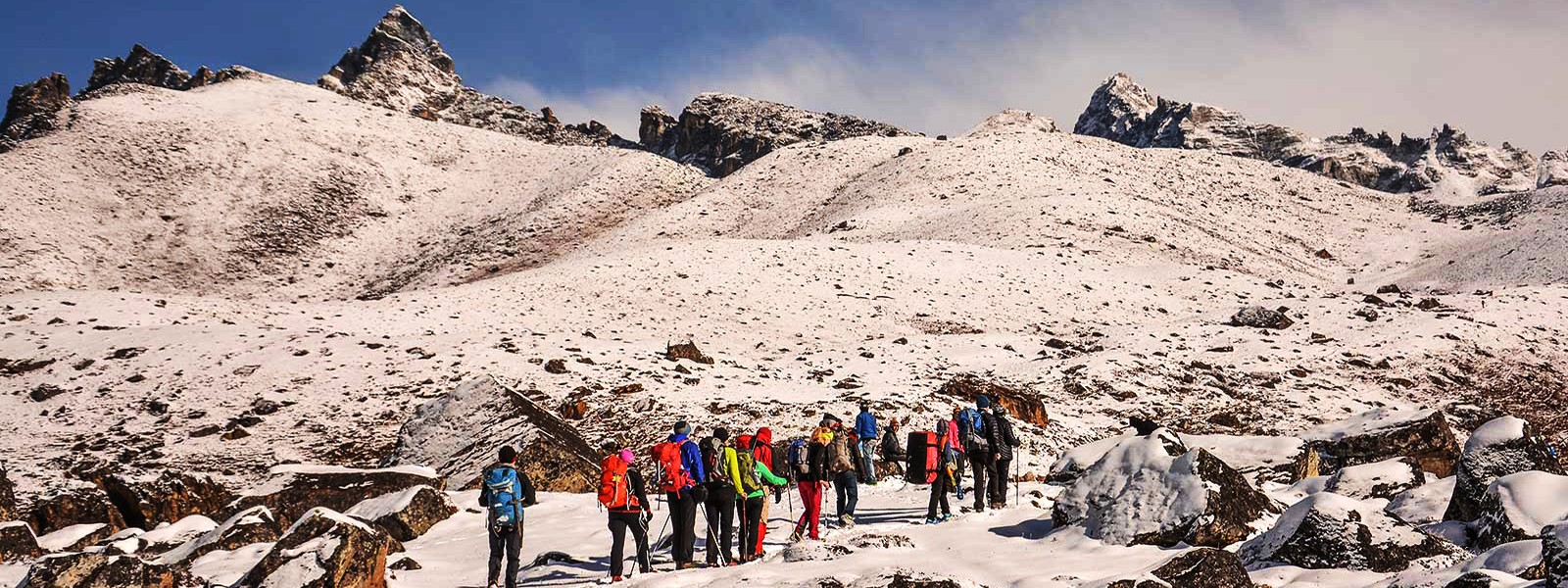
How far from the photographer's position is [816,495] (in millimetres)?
14188

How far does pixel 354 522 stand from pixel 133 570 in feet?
8.05

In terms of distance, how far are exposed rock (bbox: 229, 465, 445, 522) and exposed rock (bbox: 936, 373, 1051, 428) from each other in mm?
12841

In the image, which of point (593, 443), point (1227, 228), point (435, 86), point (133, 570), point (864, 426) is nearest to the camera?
point (133, 570)

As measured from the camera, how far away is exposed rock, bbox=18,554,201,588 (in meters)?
10.9

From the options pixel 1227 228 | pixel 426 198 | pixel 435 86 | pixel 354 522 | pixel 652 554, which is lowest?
pixel 652 554

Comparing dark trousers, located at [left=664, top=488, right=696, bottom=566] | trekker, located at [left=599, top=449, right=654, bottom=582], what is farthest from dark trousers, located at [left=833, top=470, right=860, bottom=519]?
trekker, located at [left=599, top=449, right=654, bottom=582]

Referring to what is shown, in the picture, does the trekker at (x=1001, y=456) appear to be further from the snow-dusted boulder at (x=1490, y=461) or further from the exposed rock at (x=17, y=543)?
the exposed rock at (x=17, y=543)

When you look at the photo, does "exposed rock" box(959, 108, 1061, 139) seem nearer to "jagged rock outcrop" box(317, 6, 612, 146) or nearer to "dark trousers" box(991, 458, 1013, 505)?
"jagged rock outcrop" box(317, 6, 612, 146)

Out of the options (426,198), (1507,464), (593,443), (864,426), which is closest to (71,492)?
(593,443)

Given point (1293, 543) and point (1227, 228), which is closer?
point (1293, 543)

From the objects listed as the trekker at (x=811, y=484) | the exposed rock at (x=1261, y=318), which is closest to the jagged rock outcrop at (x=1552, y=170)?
the exposed rock at (x=1261, y=318)

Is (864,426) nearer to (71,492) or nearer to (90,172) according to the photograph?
(71,492)

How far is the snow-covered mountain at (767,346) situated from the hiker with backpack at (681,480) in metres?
1.06

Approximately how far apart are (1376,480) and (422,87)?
443 feet
